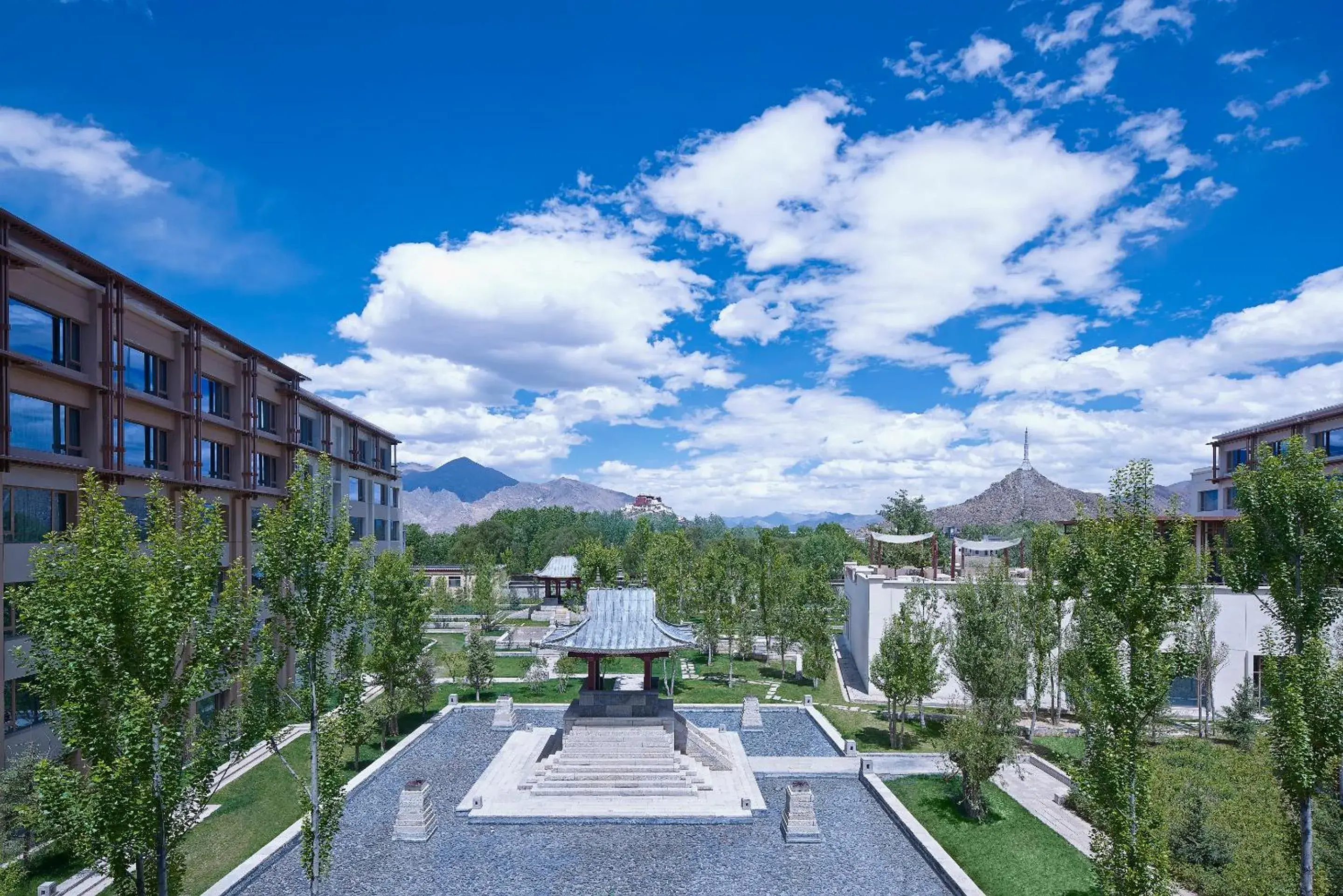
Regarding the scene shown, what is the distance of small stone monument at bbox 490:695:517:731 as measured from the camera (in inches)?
1025

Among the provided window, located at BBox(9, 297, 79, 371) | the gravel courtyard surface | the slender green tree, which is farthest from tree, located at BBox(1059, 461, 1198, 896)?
window, located at BBox(9, 297, 79, 371)

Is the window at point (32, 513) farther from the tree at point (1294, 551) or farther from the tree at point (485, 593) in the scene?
the tree at point (485, 593)

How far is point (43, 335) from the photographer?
18.0 meters

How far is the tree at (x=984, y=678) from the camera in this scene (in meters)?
17.9

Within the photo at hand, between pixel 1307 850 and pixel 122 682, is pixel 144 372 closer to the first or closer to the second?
pixel 122 682

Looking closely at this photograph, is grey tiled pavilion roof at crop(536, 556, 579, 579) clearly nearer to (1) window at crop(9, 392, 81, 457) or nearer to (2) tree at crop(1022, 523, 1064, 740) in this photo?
(2) tree at crop(1022, 523, 1064, 740)

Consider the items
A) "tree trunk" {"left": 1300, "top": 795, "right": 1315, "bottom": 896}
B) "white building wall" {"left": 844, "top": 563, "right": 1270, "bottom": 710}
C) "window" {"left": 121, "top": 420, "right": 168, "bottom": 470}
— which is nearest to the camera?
"tree trunk" {"left": 1300, "top": 795, "right": 1315, "bottom": 896}

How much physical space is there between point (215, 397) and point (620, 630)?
58.0ft

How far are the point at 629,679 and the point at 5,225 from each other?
90.1 ft

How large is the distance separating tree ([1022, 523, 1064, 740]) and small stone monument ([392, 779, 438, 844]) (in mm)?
20136

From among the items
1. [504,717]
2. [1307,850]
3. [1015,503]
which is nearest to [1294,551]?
[1307,850]

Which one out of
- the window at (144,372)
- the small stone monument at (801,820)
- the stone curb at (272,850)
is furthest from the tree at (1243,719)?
the window at (144,372)

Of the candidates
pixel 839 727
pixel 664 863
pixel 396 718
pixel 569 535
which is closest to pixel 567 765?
pixel 664 863

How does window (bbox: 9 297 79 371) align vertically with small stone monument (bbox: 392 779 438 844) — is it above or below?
above
